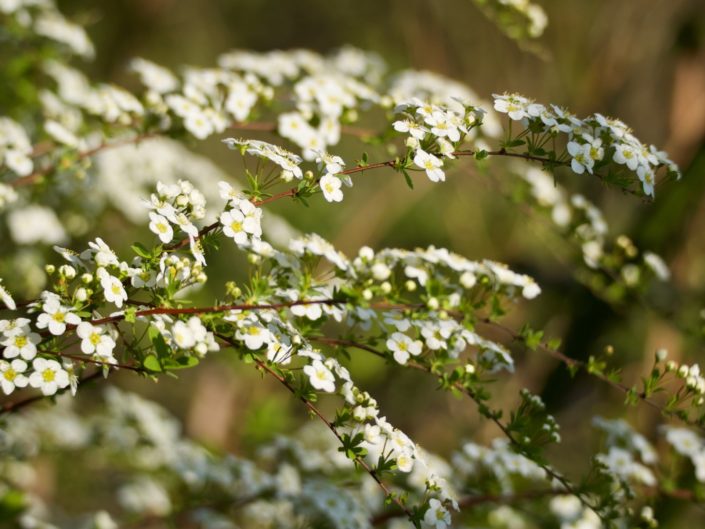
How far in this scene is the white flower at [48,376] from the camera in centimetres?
162

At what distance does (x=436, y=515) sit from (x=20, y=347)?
982mm

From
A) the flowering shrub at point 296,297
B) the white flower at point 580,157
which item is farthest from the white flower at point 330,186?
the white flower at point 580,157

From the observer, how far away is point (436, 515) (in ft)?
5.74

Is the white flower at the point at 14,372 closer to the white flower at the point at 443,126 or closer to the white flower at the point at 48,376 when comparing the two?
the white flower at the point at 48,376

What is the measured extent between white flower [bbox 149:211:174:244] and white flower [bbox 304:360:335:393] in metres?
0.41

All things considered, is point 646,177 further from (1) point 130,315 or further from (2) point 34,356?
(2) point 34,356

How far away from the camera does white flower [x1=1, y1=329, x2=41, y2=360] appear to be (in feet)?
5.32

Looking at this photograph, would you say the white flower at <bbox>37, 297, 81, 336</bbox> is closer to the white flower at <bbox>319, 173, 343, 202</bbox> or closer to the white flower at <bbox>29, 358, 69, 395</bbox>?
the white flower at <bbox>29, 358, 69, 395</bbox>

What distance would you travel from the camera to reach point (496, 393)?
5.21 metres

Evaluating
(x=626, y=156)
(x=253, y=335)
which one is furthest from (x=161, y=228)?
(x=626, y=156)

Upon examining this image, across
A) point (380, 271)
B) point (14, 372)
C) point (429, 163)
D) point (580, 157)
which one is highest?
point (580, 157)

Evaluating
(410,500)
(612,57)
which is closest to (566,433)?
(612,57)

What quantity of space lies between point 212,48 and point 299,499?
10.7m

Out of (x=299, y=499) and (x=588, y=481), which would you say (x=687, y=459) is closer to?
(x=588, y=481)
